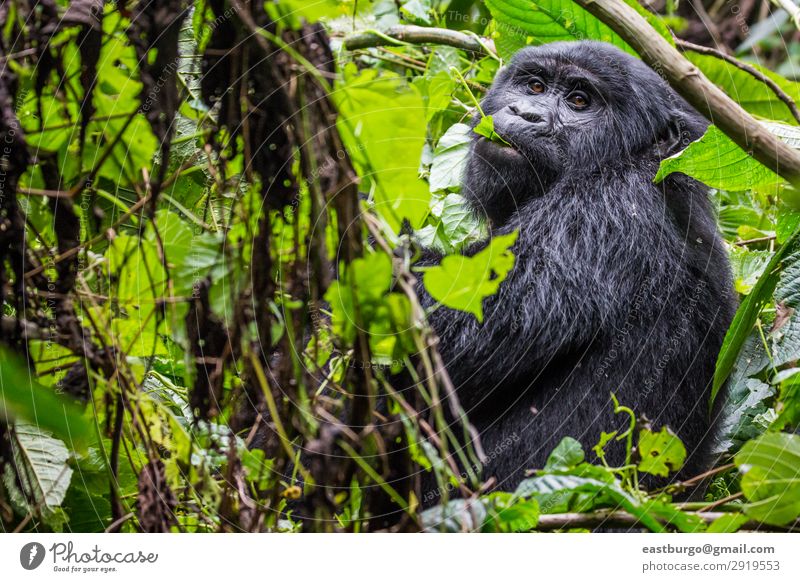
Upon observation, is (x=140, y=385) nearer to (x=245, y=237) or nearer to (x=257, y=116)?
(x=245, y=237)

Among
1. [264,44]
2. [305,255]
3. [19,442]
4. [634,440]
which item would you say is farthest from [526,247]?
[19,442]

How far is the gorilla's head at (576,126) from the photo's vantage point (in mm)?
2672

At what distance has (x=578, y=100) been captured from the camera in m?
2.78

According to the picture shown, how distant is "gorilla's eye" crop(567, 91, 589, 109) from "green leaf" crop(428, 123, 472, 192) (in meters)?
0.37

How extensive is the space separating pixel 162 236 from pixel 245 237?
0.17m

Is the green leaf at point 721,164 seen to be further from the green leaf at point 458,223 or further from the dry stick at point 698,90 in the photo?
the green leaf at point 458,223

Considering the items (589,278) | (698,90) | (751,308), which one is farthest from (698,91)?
(589,278)

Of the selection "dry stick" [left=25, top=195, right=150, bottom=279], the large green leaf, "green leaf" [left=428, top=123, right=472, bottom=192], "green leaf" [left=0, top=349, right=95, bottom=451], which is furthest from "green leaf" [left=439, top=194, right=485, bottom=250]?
"green leaf" [left=0, top=349, right=95, bottom=451]

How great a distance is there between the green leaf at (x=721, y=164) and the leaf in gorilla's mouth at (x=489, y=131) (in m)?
0.68

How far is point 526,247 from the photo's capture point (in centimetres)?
249

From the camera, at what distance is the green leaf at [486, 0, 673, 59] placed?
243 cm

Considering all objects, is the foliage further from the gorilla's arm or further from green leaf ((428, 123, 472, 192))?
green leaf ((428, 123, 472, 192))

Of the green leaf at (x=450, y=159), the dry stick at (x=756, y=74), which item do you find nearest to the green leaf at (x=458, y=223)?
the green leaf at (x=450, y=159)
